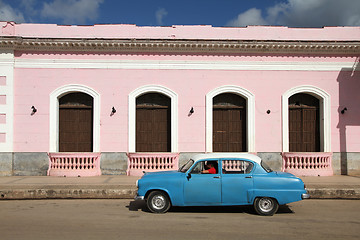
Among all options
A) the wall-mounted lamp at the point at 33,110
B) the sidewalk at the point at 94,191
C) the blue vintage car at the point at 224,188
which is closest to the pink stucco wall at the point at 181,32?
the wall-mounted lamp at the point at 33,110

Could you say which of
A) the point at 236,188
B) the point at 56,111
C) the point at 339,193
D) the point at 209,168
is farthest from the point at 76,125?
the point at 339,193

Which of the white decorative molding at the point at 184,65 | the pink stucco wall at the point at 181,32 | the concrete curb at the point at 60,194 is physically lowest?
the concrete curb at the point at 60,194

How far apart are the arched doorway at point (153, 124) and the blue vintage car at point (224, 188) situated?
6154mm

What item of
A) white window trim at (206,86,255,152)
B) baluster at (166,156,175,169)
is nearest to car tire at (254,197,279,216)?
baluster at (166,156,175,169)

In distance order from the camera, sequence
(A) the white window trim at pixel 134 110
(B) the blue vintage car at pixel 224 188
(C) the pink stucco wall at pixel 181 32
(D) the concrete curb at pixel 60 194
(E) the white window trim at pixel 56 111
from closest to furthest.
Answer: (B) the blue vintage car at pixel 224 188 < (D) the concrete curb at pixel 60 194 < (E) the white window trim at pixel 56 111 < (A) the white window trim at pixel 134 110 < (C) the pink stucco wall at pixel 181 32

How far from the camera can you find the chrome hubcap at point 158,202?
7.67m

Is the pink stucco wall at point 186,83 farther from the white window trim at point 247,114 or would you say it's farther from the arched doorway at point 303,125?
the arched doorway at point 303,125

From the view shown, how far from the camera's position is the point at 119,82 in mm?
13656

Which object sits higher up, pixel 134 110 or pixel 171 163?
pixel 134 110

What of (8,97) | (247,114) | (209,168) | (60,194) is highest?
(8,97)

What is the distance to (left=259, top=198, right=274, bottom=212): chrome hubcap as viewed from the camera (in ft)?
24.7

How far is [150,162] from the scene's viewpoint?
1295 cm

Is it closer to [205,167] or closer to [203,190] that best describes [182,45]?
[205,167]

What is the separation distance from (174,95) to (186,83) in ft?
2.34
